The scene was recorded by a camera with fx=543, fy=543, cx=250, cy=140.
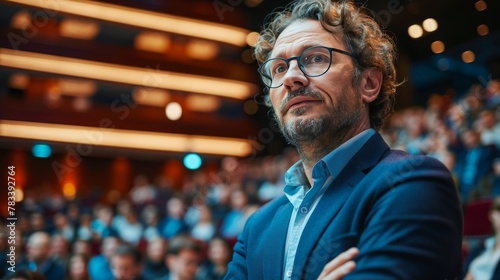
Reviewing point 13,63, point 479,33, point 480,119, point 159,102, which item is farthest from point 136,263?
point 159,102

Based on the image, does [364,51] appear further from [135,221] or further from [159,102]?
[159,102]

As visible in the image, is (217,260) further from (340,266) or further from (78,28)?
(78,28)

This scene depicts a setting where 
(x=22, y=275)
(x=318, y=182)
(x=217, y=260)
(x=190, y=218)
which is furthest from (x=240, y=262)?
(x=190, y=218)

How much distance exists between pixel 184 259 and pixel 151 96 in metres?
8.55

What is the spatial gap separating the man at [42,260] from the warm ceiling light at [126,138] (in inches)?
262

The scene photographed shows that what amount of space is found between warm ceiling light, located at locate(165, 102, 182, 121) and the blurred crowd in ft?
10.5

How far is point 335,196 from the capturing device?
948mm

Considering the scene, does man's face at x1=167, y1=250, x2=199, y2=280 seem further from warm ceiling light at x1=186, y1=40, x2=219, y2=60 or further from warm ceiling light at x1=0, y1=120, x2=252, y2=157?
warm ceiling light at x1=186, y1=40, x2=219, y2=60

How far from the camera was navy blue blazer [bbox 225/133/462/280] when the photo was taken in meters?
0.79

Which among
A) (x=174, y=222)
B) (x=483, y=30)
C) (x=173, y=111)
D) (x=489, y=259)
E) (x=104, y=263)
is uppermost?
(x=173, y=111)

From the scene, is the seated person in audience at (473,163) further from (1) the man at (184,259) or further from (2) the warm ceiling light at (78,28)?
(2) the warm ceiling light at (78,28)

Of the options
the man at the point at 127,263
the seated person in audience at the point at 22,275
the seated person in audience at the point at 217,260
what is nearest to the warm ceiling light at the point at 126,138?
the seated person in audience at the point at 217,260

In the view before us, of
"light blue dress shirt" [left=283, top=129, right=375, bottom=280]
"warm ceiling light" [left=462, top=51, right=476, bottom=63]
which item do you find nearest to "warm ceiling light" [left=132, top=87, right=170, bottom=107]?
"warm ceiling light" [left=462, top=51, right=476, bottom=63]

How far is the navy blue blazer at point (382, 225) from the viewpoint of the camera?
31.0 inches
